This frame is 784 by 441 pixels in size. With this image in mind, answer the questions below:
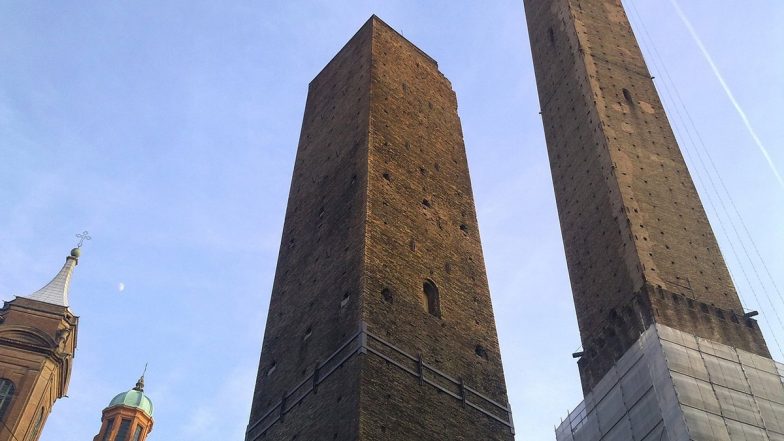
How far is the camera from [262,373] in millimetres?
12078

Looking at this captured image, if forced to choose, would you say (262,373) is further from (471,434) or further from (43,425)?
(43,425)

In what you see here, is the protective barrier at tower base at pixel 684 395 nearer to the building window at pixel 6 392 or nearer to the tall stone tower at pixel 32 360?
the tall stone tower at pixel 32 360

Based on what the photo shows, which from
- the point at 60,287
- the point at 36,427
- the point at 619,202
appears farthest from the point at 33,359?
the point at 619,202

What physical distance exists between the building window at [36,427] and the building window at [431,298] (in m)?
14.7

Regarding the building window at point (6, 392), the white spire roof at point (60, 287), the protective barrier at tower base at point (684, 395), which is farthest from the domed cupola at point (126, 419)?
the protective barrier at tower base at point (684, 395)

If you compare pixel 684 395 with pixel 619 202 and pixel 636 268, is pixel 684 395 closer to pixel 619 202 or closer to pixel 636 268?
pixel 636 268

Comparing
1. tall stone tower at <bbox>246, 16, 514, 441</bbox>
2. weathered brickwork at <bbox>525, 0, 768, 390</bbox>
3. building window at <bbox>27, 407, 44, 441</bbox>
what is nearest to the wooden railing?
tall stone tower at <bbox>246, 16, 514, 441</bbox>

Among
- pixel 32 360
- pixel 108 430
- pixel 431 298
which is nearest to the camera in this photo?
pixel 431 298

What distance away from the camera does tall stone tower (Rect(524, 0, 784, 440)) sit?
49.0ft

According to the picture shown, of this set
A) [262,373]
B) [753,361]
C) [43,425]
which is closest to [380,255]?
[262,373]

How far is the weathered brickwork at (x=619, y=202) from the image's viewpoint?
1692cm

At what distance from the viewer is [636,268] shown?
17.1 m

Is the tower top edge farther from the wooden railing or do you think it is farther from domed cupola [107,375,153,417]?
domed cupola [107,375,153,417]

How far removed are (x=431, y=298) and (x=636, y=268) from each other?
663cm
